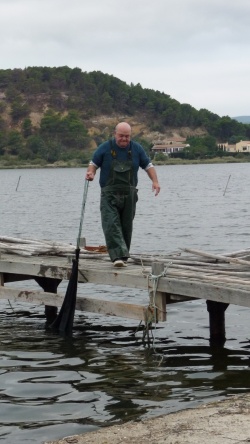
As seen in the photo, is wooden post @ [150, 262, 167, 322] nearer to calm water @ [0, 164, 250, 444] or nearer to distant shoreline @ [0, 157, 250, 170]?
calm water @ [0, 164, 250, 444]

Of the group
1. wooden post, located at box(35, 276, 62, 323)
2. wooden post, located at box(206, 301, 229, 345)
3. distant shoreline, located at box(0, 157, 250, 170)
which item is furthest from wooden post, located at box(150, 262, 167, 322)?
distant shoreline, located at box(0, 157, 250, 170)

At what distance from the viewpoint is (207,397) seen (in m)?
8.61

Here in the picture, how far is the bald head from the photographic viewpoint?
10.6 metres

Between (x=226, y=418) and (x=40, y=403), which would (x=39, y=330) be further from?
(x=226, y=418)

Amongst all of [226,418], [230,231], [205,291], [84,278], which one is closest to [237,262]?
[205,291]

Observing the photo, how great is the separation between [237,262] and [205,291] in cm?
114

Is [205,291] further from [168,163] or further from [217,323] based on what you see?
[168,163]

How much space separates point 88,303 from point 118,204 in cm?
139

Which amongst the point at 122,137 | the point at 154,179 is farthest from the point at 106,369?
the point at 122,137

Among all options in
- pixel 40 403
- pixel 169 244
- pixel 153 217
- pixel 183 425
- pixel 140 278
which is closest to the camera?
pixel 183 425

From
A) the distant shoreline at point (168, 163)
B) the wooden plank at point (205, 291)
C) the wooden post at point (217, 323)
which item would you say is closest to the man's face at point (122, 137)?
the wooden plank at point (205, 291)

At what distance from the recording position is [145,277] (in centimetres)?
1045

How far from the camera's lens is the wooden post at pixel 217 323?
447 inches

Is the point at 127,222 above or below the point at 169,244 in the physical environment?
above
